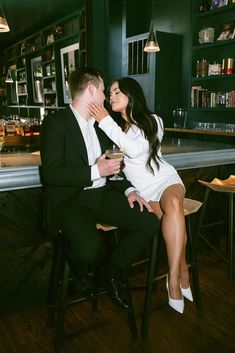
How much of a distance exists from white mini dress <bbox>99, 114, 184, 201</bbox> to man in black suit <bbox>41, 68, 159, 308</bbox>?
0.11m

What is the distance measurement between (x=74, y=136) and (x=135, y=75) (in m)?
4.69

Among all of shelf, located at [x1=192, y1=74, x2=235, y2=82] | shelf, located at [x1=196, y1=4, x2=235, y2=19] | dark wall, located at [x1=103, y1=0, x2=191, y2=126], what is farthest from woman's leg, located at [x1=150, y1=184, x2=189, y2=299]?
dark wall, located at [x1=103, y1=0, x2=191, y2=126]

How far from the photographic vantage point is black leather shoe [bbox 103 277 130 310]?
1.78m

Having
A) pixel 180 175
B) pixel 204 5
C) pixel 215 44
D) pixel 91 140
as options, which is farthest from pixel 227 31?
pixel 91 140

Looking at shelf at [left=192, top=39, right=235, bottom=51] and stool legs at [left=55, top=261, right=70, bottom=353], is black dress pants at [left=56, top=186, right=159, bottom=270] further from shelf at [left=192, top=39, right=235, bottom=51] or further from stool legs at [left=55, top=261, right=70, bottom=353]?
shelf at [left=192, top=39, right=235, bottom=51]

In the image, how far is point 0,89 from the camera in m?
9.52

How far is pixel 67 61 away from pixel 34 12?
3.51 ft

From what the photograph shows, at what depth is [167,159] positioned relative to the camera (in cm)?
253

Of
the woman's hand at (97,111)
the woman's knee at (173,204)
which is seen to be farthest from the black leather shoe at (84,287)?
the woman's hand at (97,111)

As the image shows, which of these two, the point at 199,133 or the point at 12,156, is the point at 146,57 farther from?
the point at 12,156

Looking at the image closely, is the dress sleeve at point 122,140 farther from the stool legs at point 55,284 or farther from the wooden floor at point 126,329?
the wooden floor at point 126,329

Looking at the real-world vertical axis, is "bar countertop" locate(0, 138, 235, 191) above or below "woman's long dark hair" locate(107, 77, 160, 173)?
below

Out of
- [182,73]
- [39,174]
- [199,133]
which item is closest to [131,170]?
[39,174]

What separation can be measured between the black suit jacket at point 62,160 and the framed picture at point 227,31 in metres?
4.00
